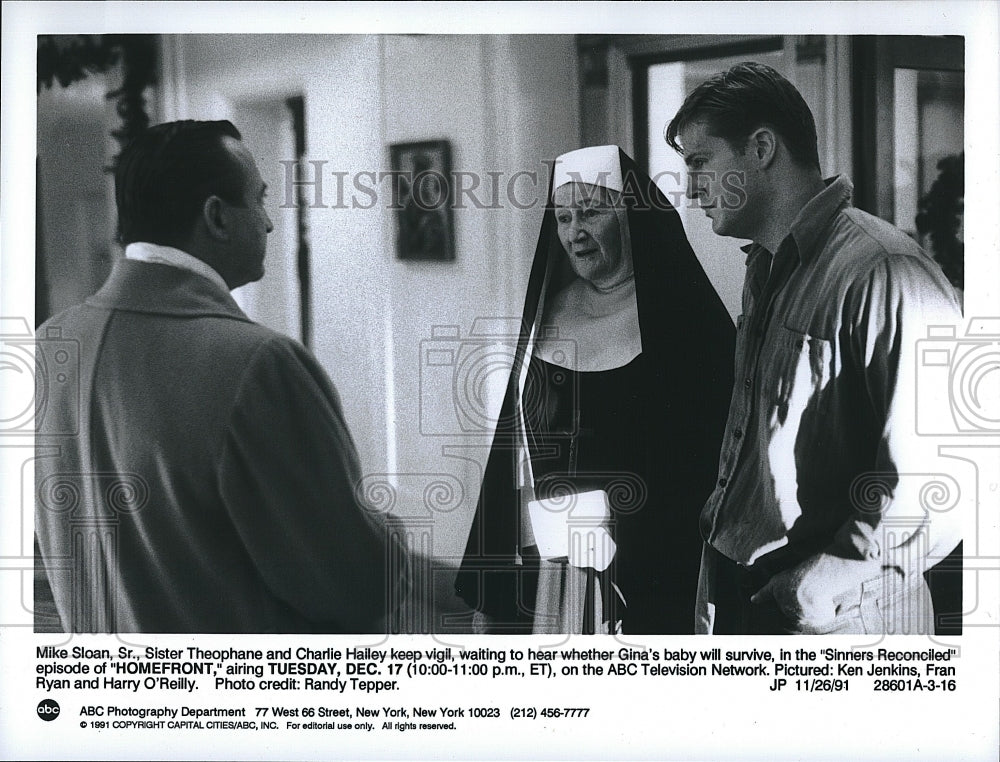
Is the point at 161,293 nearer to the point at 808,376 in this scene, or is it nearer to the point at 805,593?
the point at 808,376

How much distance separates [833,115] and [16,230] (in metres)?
1.81

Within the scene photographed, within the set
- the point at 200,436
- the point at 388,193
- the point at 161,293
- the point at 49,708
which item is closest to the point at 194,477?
the point at 200,436

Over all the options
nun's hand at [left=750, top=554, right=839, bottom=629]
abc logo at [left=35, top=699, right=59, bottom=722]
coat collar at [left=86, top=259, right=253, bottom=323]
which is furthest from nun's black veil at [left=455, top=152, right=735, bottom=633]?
abc logo at [left=35, top=699, right=59, bottom=722]

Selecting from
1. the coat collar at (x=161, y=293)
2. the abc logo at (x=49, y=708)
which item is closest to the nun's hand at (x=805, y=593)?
the coat collar at (x=161, y=293)

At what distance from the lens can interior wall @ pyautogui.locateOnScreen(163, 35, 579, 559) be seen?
2.12 metres

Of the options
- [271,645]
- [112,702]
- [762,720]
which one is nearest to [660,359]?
[762,720]

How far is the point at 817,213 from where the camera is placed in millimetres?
2111

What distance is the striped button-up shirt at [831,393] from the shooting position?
209cm

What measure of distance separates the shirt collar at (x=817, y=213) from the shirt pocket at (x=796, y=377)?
0.19 m

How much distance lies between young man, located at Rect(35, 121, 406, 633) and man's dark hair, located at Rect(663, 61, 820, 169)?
0.96 meters

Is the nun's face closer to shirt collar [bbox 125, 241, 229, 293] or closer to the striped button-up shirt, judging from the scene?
the striped button-up shirt

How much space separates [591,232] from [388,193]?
1.48 feet

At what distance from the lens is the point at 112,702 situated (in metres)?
2.15

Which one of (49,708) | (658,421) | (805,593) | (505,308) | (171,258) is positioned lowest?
(49,708)
